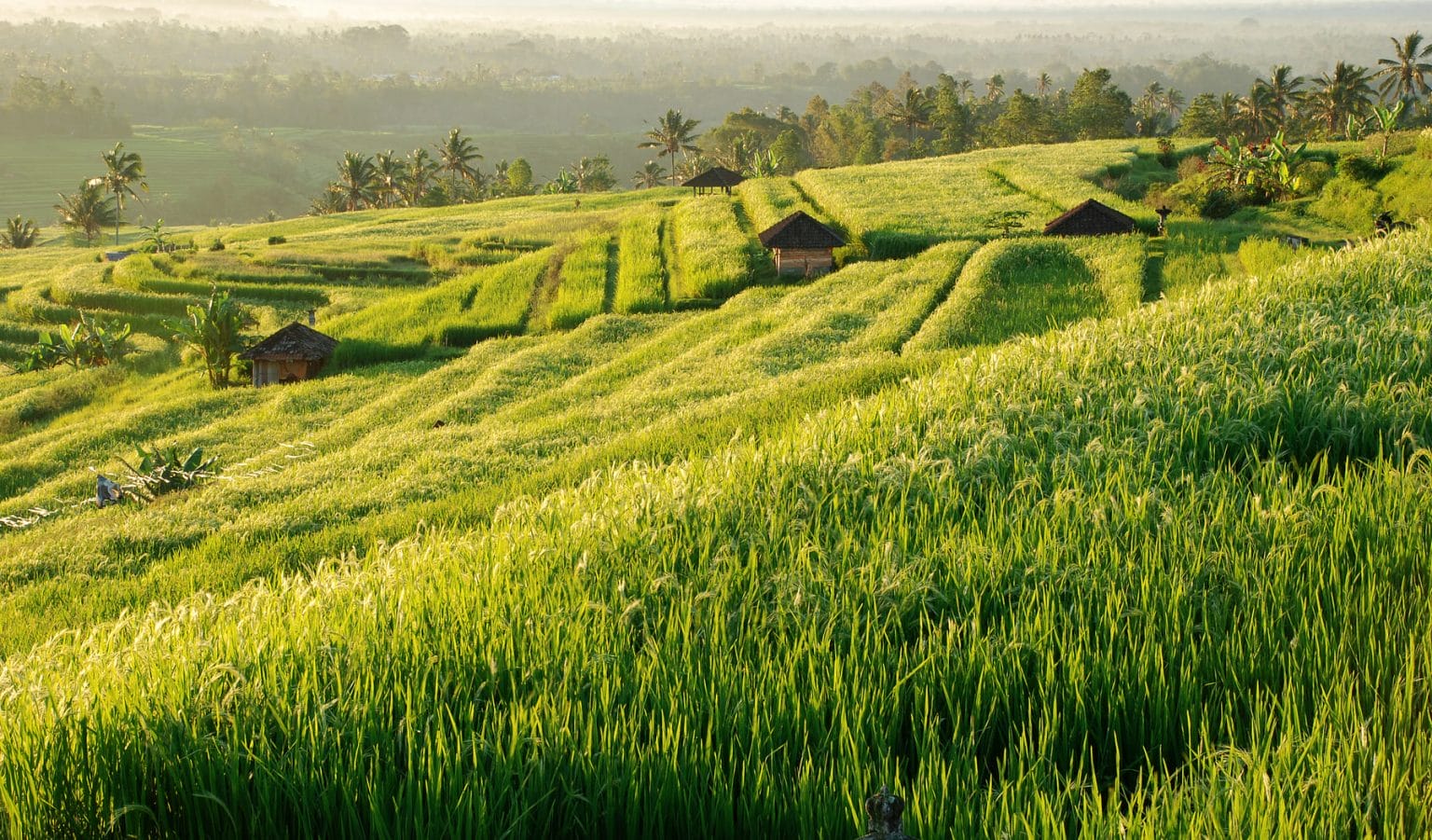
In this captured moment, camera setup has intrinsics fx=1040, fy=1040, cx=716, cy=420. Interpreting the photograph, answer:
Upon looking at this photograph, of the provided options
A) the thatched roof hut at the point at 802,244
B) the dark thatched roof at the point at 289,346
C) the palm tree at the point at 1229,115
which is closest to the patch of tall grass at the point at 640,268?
the thatched roof hut at the point at 802,244

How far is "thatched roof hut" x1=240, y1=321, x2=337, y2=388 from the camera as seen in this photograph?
2683 cm

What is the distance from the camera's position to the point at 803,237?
31.4 meters

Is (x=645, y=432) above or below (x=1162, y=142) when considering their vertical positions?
below

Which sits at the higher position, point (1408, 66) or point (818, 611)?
point (1408, 66)

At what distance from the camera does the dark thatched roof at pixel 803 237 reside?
31344 millimetres

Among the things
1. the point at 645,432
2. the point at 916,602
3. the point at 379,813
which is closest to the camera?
the point at 379,813

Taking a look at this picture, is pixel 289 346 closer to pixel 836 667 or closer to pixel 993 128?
pixel 836 667

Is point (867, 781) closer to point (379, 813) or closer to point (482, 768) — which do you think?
point (482, 768)

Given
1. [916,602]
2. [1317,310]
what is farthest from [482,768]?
[1317,310]

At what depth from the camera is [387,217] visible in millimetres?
60375

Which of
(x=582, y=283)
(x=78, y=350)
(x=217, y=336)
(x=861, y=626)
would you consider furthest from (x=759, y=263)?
(x=861, y=626)

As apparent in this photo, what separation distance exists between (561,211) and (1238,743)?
52.7 m

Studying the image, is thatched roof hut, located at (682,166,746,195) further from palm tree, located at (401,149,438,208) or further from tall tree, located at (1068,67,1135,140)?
tall tree, located at (1068,67,1135,140)

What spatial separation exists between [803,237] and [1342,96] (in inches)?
1886
